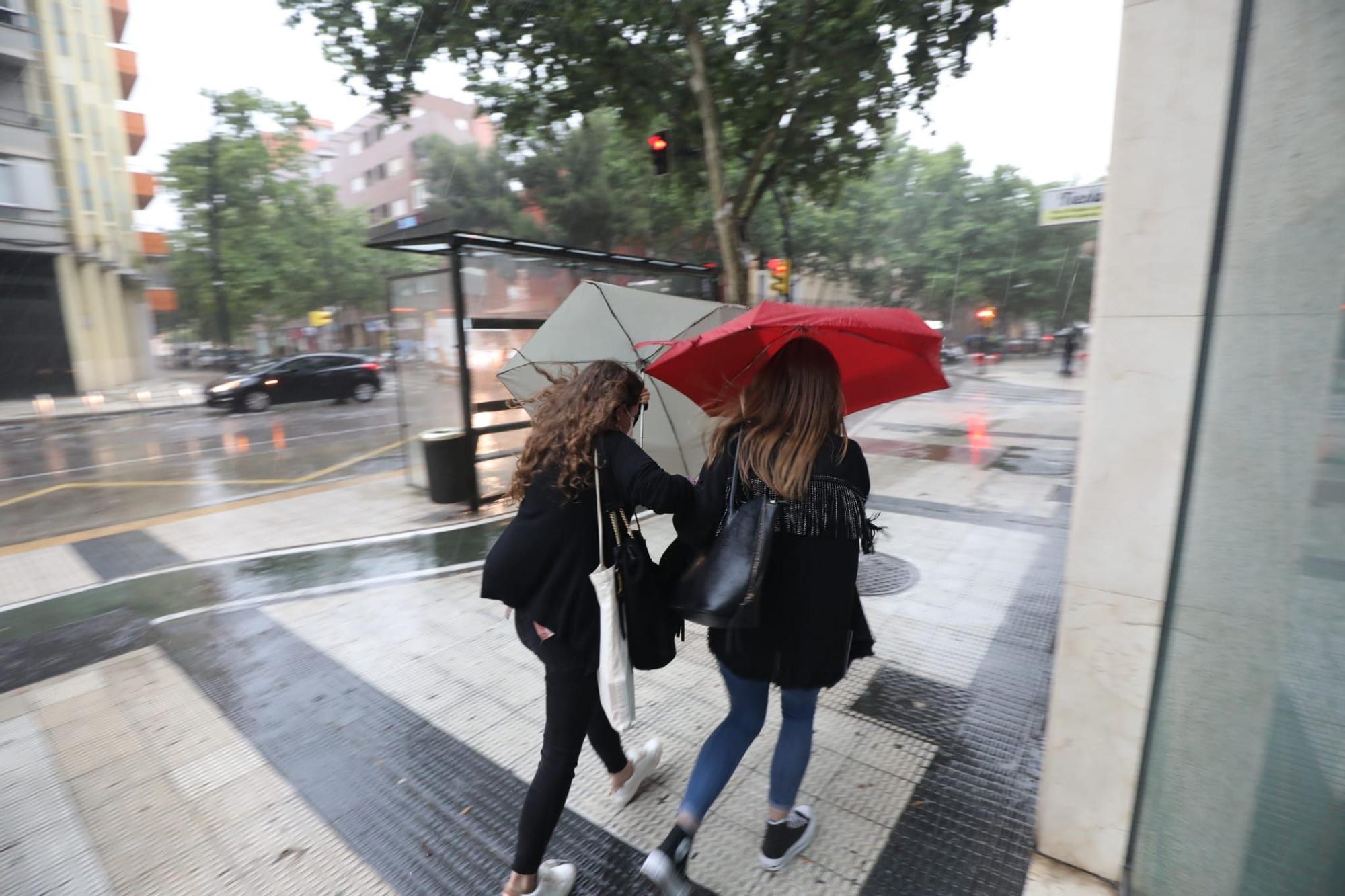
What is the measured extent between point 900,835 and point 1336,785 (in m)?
1.93

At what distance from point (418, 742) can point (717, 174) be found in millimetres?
10415

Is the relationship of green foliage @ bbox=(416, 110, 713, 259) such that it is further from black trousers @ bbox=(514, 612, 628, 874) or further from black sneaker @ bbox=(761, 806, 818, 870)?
black trousers @ bbox=(514, 612, 628, 874)

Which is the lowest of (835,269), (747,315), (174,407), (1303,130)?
(174,407)

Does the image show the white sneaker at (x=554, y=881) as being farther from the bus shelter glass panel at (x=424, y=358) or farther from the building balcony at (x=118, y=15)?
the building balcony at (x=118, y=15)

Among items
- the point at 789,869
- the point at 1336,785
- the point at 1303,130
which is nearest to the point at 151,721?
the point at 789,869

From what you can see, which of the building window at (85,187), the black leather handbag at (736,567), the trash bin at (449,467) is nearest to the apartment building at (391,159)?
the building window at (85,187)

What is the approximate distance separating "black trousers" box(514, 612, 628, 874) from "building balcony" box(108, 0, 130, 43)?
39058mm

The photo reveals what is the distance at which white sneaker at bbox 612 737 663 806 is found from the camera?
2.88m

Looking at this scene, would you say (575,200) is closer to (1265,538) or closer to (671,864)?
(671,864)

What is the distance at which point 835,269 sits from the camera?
34.5 m

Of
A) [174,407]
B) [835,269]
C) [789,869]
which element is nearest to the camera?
[789,869]

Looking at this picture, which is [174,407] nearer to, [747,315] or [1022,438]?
[1022,438]

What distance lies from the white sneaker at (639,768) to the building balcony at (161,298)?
37648mm

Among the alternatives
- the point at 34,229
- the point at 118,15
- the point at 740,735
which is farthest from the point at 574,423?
the point at 118,15
